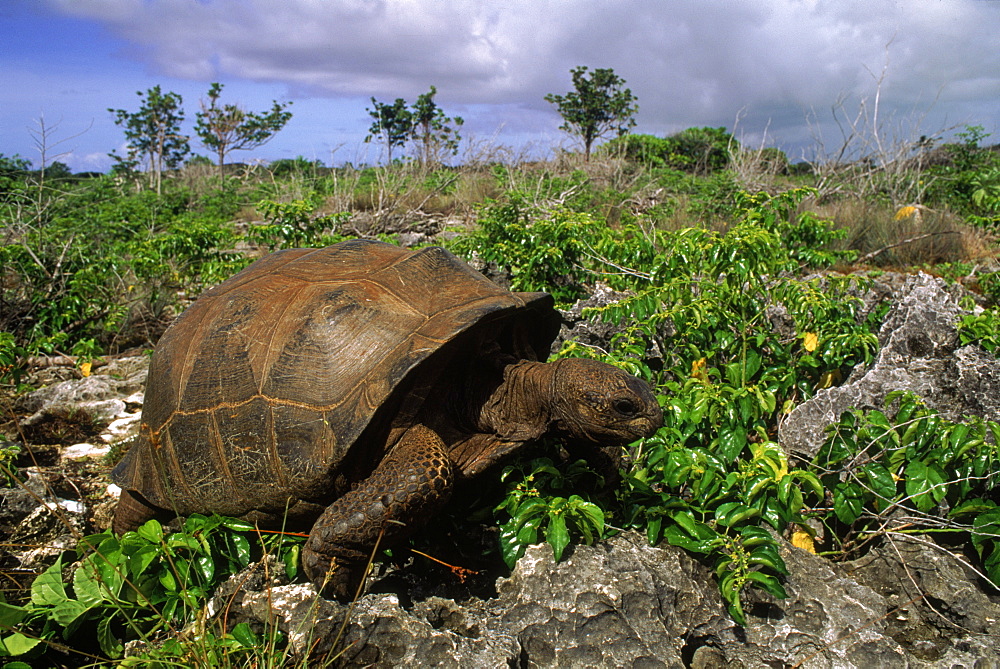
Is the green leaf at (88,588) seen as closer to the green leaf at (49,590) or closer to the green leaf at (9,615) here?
the green leaf at (49,590)

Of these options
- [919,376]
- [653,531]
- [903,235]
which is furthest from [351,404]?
[903,235]

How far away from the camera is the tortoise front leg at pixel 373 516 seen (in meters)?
2.15

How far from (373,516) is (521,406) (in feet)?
2.44

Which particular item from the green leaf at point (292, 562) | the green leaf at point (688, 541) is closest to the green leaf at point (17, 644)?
the green leaf at point (292, 562)

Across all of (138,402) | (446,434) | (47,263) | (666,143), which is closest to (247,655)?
(446,434)

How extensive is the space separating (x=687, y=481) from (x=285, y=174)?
16.1m

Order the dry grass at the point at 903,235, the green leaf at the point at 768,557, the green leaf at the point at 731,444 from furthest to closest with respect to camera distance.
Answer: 1. the dry grass at the point at 903,235
2. the green leaf at the point at 731,444
3. the green leaf at the point at 768,557

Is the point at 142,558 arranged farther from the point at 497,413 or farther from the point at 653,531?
the point at 653,531

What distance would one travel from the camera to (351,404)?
2285 millimetres

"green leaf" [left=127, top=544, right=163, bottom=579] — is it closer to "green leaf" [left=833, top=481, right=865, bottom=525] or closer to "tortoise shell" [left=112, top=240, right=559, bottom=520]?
"tortoise shell" [left=112, top=240, right=559, bottom=520]

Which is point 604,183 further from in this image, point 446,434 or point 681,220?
point 446,434

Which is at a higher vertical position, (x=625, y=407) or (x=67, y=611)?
(x=625, y=407)

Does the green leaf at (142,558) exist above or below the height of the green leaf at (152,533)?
below

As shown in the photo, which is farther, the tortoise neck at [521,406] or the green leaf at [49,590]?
the tortoise neck at [521,406]
